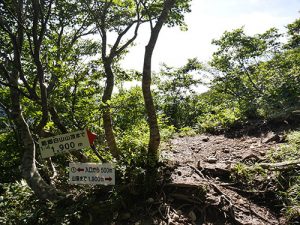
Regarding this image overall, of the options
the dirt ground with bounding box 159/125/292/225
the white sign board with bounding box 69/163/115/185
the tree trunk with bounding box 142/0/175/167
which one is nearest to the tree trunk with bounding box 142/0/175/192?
the tree trunk with bounding box 142/0/175/167

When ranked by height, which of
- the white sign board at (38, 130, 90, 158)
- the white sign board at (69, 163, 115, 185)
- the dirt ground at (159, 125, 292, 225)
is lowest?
the dirt ground at (159, 125, 292, 225)

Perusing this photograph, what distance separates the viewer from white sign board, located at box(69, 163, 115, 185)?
4.46 m

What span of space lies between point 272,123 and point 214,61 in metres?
13.4

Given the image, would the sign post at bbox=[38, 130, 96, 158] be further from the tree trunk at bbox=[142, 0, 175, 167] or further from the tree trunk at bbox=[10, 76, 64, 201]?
the tree trunk at bbox=[142, 0, 175, 167]

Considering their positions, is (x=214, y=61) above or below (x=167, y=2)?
above

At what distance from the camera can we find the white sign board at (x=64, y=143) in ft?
14.4

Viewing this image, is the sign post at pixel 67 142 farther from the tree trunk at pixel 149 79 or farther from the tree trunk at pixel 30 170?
the tree trunk at pixel 149 79

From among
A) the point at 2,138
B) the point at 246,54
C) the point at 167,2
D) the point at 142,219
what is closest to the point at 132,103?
the point at 167,2

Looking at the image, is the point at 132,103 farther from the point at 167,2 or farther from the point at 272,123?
the point at 272,123

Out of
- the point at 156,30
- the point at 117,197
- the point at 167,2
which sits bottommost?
the point at 117,197

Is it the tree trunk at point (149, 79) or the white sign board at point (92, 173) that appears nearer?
the white sign board at point (92, 173)

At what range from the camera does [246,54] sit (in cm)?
2008

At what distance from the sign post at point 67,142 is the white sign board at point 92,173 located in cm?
31

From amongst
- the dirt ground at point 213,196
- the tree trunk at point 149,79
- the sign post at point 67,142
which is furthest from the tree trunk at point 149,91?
the sign post at point 67,142
